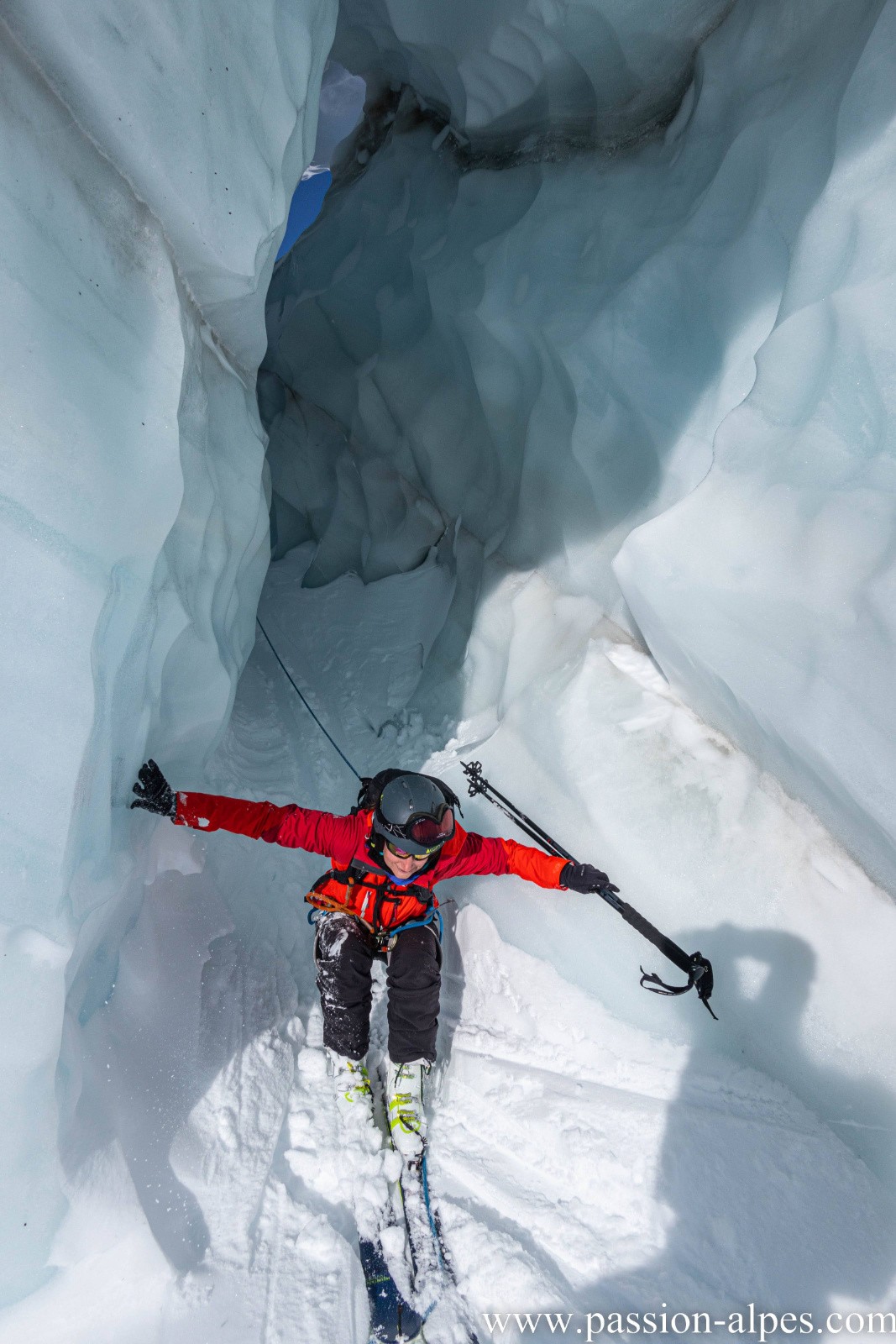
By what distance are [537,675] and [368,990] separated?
1685mm

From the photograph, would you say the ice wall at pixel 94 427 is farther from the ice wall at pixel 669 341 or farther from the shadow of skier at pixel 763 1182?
the shadow of skier at pixel 763 1182

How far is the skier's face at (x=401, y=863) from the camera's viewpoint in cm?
256

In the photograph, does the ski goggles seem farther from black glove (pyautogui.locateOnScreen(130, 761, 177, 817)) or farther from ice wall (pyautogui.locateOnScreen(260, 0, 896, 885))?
ice wall (pyautogui.locateOnScreen(260, 0, 896, 885))

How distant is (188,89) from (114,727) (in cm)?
189

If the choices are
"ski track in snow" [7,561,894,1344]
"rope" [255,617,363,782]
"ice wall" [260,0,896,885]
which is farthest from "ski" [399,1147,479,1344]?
"rope" [255,617,363,782]

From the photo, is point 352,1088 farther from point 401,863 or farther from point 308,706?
point 308,706

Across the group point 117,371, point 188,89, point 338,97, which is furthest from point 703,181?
point 338,97

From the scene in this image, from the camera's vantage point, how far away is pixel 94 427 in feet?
6.11

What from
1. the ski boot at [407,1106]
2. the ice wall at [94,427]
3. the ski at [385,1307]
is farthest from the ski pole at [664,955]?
the ice wall at [94,427]

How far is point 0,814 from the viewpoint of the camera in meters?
1.63

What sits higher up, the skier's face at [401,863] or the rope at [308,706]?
the skier's face at [401,863]

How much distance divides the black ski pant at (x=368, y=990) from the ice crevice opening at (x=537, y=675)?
Answer: 23cm

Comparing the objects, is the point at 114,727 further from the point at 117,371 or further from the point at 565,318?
the point at 565,318

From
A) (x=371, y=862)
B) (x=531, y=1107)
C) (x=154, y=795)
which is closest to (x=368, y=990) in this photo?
(x=371, y=862)
